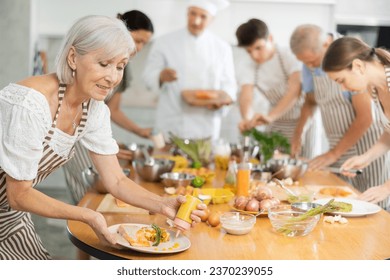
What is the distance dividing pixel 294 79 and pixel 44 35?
1.43 metres

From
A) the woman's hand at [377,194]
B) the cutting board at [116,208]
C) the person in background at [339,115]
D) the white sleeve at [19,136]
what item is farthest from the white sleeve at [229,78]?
the white sleeve at [19,136]

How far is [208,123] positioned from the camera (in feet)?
11.7

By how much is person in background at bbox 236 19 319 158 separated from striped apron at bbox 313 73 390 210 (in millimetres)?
367

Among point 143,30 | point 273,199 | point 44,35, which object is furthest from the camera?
point 44,35

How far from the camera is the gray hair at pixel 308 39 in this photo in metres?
2.67

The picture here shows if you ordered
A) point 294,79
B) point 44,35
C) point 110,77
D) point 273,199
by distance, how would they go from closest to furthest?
1. point 110,77
2. point 273,199
3. point 294,79
4. point 44,35

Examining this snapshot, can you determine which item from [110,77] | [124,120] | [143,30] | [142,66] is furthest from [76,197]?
[142,66]

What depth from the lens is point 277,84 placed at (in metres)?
3.46

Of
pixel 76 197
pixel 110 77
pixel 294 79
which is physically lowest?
pixel 76 197

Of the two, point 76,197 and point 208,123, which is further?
point 208,123

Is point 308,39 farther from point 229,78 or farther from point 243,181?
point 229,78

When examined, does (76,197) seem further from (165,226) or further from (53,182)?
(53,182)

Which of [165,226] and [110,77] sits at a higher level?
[110,77]

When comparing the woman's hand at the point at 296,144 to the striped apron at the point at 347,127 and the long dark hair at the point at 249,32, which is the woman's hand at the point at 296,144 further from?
the long dark hair at the point at 249,32
